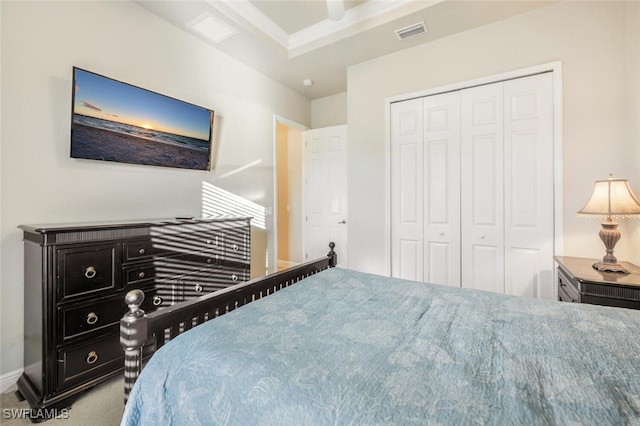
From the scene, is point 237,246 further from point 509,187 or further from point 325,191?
point 509,187

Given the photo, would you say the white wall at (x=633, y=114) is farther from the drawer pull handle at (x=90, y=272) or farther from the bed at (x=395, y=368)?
the drawer pull handle at (x=90, y=272)

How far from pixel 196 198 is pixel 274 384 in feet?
8.42

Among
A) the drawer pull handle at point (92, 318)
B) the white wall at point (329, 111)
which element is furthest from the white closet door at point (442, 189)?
the drawer pull handle at point (92, 318)

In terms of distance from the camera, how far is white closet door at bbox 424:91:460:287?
301 cm

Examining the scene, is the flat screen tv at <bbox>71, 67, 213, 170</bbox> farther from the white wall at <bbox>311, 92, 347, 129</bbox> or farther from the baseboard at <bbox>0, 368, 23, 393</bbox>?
the white wall at <bbox>311, 92, 347, 129</bbox>

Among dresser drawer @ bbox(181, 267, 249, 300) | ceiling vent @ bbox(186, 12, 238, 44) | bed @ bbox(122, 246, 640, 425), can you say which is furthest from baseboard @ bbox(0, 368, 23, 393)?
ceiling vent @ bbox(186, 12, 238, 44)

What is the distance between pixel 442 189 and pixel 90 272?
313cm

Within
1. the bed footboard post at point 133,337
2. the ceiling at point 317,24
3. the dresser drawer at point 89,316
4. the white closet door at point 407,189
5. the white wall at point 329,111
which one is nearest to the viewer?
the bed footboard post at point 133,337

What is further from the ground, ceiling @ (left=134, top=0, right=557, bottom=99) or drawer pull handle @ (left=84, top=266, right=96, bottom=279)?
ceiling @ (left=134, top=0, right=557, bottom=99)

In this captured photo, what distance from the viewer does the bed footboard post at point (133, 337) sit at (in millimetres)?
1014

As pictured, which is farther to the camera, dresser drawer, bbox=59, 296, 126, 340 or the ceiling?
the ceiling

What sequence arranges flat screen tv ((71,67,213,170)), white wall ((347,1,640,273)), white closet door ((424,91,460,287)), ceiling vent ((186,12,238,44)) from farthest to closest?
white closet door ((424,91,460,287)) < ceiling vent ((186,12,238,44)) < white wall ((347,1,640,273)) < flat screen tv ((71,67,213,170))
